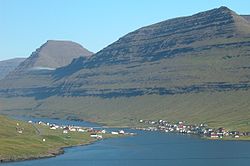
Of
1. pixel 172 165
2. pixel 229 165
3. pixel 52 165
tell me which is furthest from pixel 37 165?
pixel 229 165

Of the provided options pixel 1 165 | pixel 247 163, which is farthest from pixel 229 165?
pixel 1 165

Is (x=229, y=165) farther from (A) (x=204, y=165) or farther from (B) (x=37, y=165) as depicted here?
(B) (x=37, y=165)

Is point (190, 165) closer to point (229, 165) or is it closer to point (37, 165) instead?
point (229, 165)

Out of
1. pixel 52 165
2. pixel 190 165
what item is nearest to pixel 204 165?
pixel 190 165

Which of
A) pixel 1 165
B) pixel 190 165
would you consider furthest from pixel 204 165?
pixel 1 165

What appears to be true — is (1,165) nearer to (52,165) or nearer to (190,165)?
(52,165)

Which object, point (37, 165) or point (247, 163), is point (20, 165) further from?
point (247, 163)
